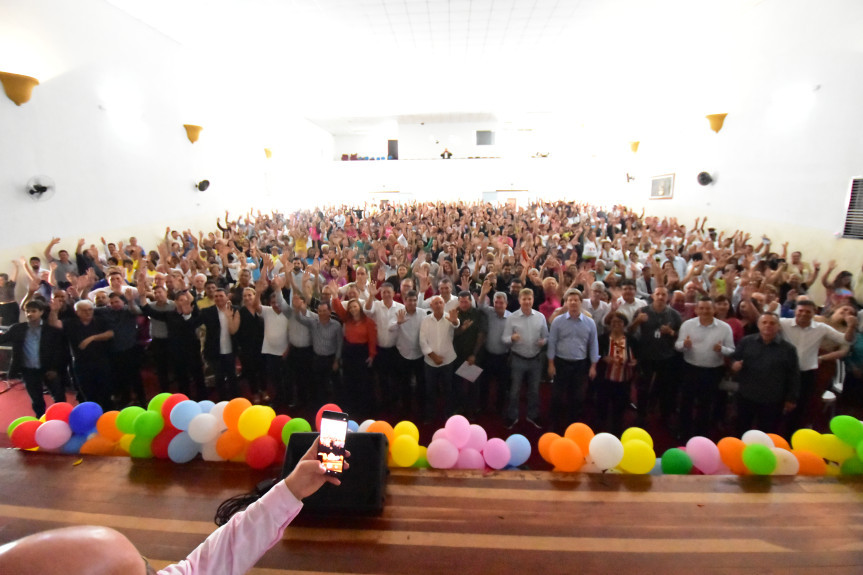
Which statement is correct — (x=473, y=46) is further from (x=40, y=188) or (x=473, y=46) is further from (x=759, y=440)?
(x=759, y=440)

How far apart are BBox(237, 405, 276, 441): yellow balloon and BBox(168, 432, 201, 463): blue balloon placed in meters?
0.37

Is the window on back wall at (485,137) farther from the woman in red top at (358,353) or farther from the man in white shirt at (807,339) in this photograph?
the man in white shirt at (807,339)

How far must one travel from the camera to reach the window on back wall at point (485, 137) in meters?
18.6

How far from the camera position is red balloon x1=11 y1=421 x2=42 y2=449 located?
2.59 meters

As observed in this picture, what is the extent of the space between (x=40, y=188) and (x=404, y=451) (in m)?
6.92

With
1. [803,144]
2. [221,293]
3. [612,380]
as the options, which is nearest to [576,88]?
[803,144]

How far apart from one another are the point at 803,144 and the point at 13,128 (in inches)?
460

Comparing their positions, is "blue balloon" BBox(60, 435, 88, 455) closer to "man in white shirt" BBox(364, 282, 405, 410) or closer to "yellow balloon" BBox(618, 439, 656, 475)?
"man in white shirt" BBox(364, 282, 405, 410)

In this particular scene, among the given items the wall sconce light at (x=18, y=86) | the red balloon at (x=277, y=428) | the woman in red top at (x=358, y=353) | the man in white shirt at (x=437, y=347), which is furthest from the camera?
the wall sconce light at (x=18, y=86)

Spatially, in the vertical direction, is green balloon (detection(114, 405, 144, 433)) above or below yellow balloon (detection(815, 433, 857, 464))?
above

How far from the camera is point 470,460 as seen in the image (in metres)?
2.46

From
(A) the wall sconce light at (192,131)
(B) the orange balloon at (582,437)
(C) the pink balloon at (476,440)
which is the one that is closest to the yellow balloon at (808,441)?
(B) the orange balloon at (582,437)

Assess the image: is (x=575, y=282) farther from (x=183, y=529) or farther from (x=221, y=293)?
(x=183, y=529)

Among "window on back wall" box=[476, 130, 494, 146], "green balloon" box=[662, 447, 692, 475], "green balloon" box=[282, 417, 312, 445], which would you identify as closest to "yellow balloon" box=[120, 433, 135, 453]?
"green balloon" box=[282, 417, 312, 445]
